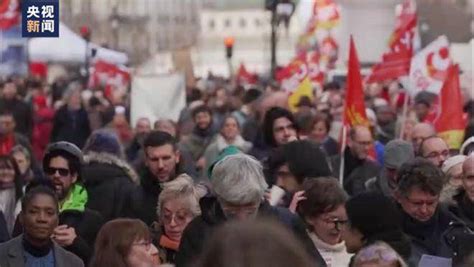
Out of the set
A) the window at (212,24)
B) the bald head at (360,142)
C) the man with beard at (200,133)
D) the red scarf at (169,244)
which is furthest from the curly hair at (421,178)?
the window at (212,24)

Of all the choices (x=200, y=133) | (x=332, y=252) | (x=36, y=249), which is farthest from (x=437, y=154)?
(x=200, y=133)

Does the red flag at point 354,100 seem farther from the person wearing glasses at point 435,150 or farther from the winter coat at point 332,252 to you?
the winter coat at point 332,252

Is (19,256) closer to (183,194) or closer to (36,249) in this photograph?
(36,249)

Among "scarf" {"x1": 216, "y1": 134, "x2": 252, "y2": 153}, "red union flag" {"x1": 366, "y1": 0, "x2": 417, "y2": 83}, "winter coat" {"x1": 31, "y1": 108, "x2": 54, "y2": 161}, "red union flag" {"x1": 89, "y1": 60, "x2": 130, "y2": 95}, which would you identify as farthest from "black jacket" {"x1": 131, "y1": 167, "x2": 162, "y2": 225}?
"red union flag" {"x1": 89, "y1": 60, "x2": 130, "y2": 95}

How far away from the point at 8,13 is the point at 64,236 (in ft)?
31.2

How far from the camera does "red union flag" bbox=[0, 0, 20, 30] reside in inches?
700

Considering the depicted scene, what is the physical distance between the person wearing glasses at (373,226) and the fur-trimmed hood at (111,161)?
118 inches

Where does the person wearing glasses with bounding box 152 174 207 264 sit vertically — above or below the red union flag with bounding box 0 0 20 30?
below

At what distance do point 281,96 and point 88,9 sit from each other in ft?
227

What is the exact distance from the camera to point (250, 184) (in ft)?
24.4

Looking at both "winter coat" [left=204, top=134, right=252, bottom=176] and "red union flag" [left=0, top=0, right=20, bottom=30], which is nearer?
"winter coat" [left=204, top=134, right=252, bottom=176]

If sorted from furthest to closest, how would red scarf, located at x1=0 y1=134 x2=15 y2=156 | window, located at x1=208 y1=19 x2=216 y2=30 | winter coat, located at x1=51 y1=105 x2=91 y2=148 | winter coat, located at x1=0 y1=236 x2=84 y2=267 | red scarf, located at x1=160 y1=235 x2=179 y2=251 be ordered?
window, located at x1=208 y1=19 x2=216 y2=30 < winter coat, located at x1=51 y1=105 x2=91 y2=148 < red scarf, located at x1=0 y1=134 x2=15 y2=156 < red scarf, located at x1=160 y1=235 x2=179 y2=251 < winter coat, located at x1=0 y1=236 x2=84 y2=267

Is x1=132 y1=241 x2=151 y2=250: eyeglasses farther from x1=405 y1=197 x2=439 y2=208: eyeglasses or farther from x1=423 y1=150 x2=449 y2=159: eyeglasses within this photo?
x1=423 y1=150 x2=449 y2=159: eyeglasses

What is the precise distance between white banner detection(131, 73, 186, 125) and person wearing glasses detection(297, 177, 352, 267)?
12740mm
